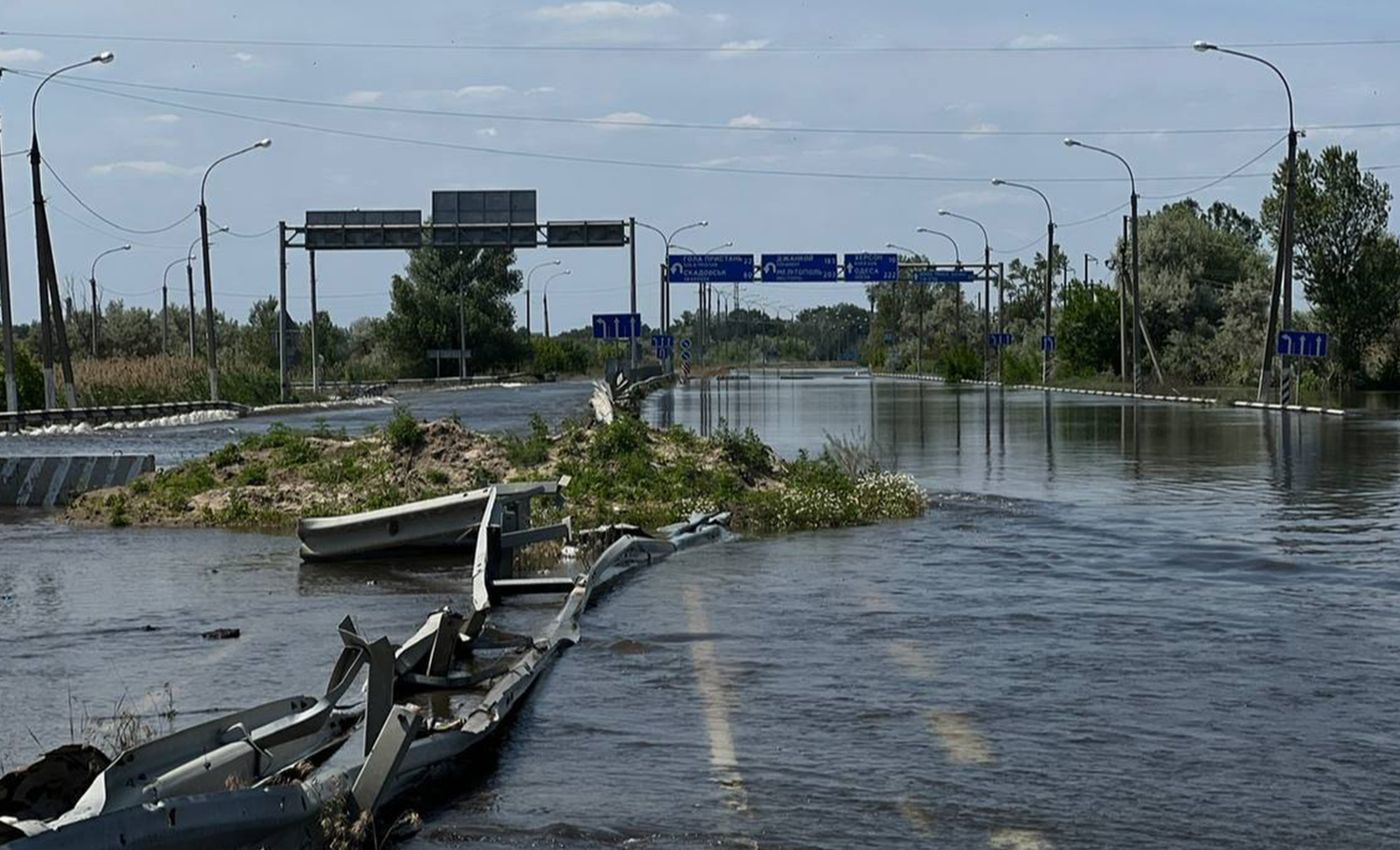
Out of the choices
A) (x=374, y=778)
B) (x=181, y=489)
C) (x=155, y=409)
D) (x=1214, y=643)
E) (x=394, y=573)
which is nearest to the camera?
(x=374, y=778)

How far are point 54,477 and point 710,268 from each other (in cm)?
8233

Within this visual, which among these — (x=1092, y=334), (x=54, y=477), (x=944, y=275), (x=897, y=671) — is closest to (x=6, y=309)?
(x=54, y=477)

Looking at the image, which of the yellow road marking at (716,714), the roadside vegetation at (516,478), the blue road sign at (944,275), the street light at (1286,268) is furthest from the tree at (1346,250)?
the yellow road marking at (716,714)

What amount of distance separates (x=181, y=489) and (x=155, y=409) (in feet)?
121

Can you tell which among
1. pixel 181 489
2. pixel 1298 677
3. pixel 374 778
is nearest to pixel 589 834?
pixel 374 778

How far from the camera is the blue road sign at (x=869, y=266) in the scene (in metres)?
103

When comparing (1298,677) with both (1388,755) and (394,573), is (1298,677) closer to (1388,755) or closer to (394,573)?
(1388,755)

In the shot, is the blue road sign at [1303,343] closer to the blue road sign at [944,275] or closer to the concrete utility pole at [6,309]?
the concrete utility pole at [6,309]

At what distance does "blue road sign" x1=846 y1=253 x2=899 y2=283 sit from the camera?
10319cm

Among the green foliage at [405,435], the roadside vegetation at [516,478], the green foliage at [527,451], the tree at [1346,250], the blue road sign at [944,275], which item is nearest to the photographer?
the roadside vegetation at [516,478]

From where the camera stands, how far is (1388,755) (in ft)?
30.8

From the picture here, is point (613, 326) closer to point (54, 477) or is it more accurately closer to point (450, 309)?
point (450, 309)

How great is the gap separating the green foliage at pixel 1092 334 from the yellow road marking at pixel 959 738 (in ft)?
275

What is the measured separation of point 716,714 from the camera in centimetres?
1050
